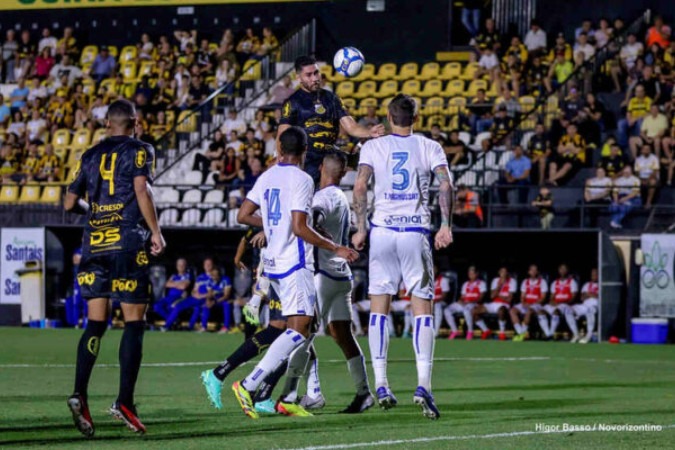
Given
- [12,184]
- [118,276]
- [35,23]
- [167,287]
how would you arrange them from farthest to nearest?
1. [35,23]
2. [12,184]
3. [167,287]
4. [118,276]

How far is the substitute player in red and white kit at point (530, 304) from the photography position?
23422mm

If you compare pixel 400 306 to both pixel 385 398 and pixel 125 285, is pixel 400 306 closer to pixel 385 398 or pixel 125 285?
pixel 385 398

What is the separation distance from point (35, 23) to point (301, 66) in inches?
1077

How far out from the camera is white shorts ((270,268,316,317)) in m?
9.68

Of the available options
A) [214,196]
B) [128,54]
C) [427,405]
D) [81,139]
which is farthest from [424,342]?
[128,54]

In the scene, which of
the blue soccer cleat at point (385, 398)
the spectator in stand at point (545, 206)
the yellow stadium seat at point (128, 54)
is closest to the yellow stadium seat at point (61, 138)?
the yellow stadium seat at point (128, 54)

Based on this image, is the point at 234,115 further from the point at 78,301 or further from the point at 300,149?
the point at 300,149

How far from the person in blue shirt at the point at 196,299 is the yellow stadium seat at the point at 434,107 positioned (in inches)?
222

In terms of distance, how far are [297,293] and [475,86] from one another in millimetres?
19567

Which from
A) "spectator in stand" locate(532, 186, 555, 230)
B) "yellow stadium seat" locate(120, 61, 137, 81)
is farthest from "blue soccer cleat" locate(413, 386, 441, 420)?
"yellow stadium seat" locate(120, 61, 137, 81)

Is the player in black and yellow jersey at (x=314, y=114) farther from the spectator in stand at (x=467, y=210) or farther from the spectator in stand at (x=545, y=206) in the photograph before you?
the spectator in stand at (x=467, y=210)

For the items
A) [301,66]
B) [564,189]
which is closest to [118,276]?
[301,66]

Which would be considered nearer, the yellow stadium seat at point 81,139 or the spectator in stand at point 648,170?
Result: the spectator in stand at point 648,170

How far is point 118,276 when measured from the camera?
8.94m
